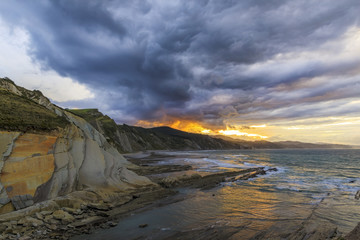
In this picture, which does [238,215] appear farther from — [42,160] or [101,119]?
[101,119]

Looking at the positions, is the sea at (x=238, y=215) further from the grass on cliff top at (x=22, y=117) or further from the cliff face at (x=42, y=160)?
the grass on cliff top at (x=22, y=117)

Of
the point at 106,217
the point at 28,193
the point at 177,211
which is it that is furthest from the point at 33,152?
the point at 177,211

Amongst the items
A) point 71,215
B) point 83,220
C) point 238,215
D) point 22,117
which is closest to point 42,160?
point 22,117

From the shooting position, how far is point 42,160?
1488 cm

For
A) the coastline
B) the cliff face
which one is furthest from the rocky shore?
the cliff face

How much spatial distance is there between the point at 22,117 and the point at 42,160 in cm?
401

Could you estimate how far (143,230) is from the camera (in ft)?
39.3

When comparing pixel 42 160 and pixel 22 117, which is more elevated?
pixel 22 117

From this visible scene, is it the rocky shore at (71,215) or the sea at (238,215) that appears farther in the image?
the sea at (238,215)

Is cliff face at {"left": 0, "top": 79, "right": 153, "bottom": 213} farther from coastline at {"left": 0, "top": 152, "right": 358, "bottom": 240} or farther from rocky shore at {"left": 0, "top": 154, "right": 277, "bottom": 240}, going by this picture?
coastline at {"left": 0, "top": 152, "right": 358, "bottom": 240}

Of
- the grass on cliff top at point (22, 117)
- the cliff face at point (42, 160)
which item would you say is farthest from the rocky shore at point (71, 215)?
the grass on cliff top at point (22, 117)

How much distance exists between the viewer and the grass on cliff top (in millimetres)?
14164

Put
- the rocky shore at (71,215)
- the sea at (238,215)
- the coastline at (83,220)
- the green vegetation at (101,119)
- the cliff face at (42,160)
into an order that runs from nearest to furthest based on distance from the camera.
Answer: the rocky shore at (71,215), the coastline at (83,220), the sea at (238,215), the cliff face at (42,160), the green vegetation at (101,119)

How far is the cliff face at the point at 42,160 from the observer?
12883 millimetres
